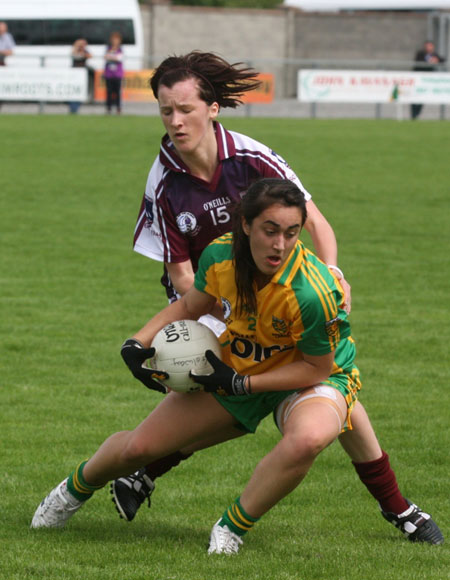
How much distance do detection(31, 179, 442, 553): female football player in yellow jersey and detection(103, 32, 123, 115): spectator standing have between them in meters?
22.3

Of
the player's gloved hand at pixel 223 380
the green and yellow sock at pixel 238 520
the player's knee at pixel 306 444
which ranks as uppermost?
the player's gloved hand at pixel 223 380

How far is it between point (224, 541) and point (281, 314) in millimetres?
968

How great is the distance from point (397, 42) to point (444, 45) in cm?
208

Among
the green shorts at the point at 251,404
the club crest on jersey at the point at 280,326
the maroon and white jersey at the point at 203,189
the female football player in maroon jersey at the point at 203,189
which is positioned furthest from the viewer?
the maroon and white jersey at the point at 203,189

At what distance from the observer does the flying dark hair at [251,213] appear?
4.28 m

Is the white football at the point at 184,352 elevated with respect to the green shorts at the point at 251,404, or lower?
elevated

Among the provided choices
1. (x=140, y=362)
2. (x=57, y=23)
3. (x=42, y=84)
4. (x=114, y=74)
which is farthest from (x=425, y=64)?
(x=140, y=362)

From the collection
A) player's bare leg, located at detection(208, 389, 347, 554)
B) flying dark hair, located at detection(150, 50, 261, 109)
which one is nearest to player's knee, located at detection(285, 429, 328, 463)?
player's bare leg, located at detection(208, 389, 347, 554)

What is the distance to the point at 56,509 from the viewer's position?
16.2 ft

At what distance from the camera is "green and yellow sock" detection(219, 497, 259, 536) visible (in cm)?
450

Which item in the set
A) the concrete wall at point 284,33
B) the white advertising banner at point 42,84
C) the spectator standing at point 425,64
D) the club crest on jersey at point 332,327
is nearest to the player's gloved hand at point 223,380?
the club crest on jersey at point 332,327

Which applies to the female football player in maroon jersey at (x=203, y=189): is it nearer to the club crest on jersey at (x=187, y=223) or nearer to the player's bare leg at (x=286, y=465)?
the club crest on jersey at (x=187, y=223)

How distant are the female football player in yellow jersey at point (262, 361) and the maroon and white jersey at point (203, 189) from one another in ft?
1.54

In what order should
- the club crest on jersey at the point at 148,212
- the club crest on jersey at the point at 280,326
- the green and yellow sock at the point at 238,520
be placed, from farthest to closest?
1. the club crest on jersey at the point at 148,212
2. the green and yellow sock at the point at 238,520
3. the club crest on jersey at the point at 280,326
